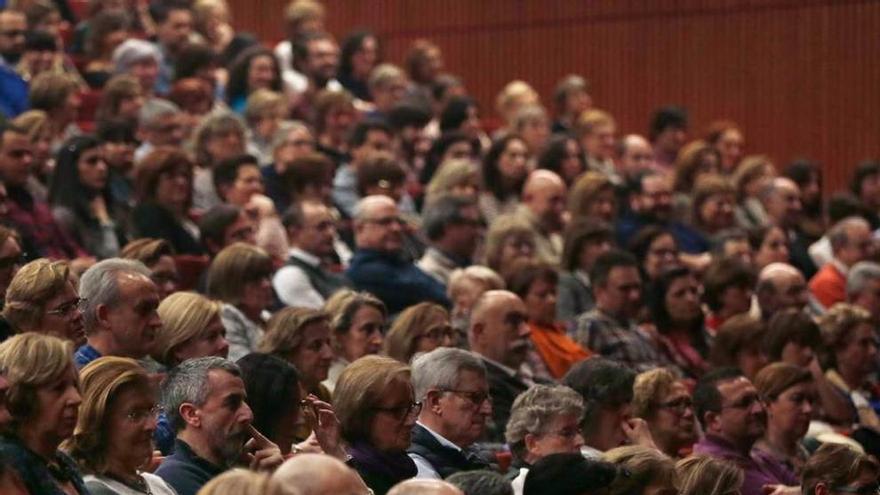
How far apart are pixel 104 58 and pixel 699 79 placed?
2.83m

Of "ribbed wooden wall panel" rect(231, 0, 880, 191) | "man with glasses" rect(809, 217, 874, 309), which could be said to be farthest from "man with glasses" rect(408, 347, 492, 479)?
"ribbed wooden wall panel" rect(231, 0, 880, 191)

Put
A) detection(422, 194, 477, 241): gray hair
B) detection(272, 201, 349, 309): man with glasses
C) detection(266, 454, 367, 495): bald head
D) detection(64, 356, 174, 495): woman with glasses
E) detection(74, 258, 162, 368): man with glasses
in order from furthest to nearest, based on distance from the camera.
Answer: detection(422, 194, 477, 241): gray hair < detection(272, 201, 349, 309): man with glasses < detection(74, 258, 162, 368): man with glasses < detection(64, 356, 174, 495): woman with glasses < detection(266, 454, 367, 495): bald head

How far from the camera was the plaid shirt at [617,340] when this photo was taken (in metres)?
5.88

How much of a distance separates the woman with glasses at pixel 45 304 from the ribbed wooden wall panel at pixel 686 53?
5491 millimetres

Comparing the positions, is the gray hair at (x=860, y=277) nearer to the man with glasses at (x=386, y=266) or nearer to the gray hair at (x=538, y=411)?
the man with glasses at (x=386, y=266)

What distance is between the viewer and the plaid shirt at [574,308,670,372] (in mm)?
5875

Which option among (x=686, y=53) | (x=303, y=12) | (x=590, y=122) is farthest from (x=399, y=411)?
(x=686, y=53)

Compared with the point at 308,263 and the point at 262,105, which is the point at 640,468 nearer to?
the point at 308,263

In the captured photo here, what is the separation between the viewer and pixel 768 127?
30.3ft

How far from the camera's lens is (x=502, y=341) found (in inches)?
205

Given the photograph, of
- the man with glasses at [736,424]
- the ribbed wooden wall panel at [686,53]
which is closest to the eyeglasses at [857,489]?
the man with glasses at [736,424]

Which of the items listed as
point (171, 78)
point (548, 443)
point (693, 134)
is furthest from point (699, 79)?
point (548, 443)

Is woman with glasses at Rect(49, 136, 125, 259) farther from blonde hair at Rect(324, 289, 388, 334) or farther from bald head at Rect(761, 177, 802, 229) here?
bald head at Rect(761, 177, 802, 229)

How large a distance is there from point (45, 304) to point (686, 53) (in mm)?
5890
